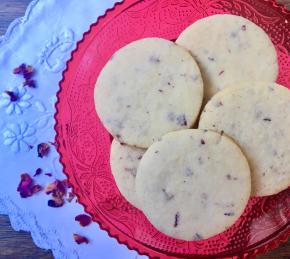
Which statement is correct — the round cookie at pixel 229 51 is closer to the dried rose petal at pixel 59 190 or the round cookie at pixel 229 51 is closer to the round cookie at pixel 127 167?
the round cookie at pixel 127 167

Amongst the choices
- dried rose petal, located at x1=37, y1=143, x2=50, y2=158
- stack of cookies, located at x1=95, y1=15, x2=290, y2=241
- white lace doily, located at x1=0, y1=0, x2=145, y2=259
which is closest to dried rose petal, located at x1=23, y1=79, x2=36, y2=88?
white lace doily, located at x1=0, y1=0, x2=145, y2=259

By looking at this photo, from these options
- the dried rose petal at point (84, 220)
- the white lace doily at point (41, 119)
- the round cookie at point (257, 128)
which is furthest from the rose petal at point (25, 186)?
the round cookie at point (257, 128)

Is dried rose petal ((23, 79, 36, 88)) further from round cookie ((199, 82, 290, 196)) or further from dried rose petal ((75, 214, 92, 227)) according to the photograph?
round cookie ((199, 82, 290, 196))

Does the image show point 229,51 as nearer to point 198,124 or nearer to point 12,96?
point 198,124

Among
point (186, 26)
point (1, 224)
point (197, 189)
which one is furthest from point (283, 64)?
point (1, 224)

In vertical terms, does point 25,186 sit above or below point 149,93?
below

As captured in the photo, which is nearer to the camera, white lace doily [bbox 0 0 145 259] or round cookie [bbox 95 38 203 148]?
round cookie [bbox 95 38 203 148]

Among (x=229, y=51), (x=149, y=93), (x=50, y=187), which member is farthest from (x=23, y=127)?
(x=229, y=51)
